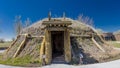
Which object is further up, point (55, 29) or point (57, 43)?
point (55, 29)

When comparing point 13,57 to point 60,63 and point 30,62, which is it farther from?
point 60,63

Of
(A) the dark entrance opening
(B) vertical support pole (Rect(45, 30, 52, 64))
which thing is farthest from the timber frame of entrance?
(A) the dark entrance opening

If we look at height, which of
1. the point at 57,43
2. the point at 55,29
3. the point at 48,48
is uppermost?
the point at 55,29

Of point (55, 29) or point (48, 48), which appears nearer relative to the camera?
point (55, 29)

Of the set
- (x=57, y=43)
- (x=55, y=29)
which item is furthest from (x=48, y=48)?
(x=57, y=43)

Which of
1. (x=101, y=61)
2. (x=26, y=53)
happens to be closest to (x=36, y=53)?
(x=26, y=53)

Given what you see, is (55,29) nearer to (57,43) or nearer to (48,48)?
(48,48)

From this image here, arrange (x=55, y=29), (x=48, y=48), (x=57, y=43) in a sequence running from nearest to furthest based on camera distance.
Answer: (x=55, y=29) < (x=48, y=48) < (x=57, y=43)

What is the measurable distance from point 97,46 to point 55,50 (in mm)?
4660

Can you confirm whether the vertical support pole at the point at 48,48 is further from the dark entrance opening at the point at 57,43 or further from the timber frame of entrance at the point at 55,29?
the dark entrance opening at the point at 57,43

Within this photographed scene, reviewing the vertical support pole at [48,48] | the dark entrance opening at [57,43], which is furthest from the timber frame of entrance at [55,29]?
the dark entrance opening at [57,43]

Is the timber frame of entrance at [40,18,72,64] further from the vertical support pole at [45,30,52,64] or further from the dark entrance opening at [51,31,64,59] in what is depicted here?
the dark entrance opening at [51,31,64,59]

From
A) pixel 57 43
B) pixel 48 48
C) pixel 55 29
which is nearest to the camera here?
pixel 55 29

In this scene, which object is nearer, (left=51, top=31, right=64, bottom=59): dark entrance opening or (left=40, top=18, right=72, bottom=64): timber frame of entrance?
(left=40, top=18, right=72, bottom=64): timber frame of entrance
